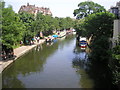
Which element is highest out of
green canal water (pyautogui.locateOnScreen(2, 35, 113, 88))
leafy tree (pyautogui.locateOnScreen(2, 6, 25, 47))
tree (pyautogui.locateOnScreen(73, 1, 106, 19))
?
tree (pyautogui.locateOnScreen(73, 1, 106, 19))

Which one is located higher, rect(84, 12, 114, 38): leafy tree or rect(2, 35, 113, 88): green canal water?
rect(84, 12, 114, 38): leafy tree

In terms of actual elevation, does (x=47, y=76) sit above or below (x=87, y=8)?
below

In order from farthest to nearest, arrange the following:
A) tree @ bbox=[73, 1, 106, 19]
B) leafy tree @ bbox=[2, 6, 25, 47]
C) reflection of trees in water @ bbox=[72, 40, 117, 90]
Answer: tree @ bbox=[73, 1, 106, 19] < leafy tree @ bbox=[2, 6, 25, 47] < reflection of trees in water @ bbox=[72, 40, 117, 90]

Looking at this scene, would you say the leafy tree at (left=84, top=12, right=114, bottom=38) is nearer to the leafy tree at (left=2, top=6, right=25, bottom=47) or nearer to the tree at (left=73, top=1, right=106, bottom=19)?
the leafy tree at (left=2, top=6, right=25, bottom=47)

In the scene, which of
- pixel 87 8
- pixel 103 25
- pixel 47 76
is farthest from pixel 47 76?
pixel 87 8

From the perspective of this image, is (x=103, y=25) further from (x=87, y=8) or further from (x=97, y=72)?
(x=87, y=8)

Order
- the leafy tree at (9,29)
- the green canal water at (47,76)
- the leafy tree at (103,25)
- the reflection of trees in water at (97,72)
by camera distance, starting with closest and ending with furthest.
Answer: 1. the green canal water at (47,76)
2. the reflection of trees in water at (97,72)
3. the leafy tree at (9,29)
4. the leafy tree at (103,25)

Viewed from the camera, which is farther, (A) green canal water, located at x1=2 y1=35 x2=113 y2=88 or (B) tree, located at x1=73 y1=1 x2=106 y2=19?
(B) tree, located at x1=73 y1=1 x2=106 y2=19

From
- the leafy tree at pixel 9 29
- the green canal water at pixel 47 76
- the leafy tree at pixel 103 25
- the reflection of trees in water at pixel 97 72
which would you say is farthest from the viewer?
the leafy tree at pixel 103 25

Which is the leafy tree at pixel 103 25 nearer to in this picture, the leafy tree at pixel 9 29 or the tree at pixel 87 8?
the leafy tree at pixel 9 29

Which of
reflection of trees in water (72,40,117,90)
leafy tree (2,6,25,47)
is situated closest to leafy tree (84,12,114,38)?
reflection of trees in water (72,40,117,90)

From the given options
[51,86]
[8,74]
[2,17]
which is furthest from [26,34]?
[51,86]

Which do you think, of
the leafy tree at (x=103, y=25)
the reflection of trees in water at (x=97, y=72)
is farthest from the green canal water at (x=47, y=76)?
the leafy tree at (x=103, y=25)

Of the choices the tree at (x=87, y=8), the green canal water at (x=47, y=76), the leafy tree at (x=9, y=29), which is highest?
the tree at (x=87, y=8)
